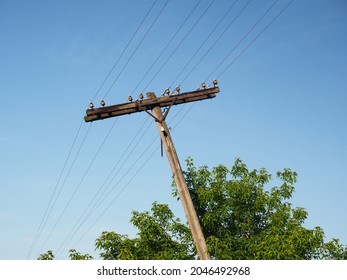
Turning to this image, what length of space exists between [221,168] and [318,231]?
4237mm

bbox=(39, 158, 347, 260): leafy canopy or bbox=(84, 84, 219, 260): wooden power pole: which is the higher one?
bbox=(84, 84, 219, 260): wooden power pole

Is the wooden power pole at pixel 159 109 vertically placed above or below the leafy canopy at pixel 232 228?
above

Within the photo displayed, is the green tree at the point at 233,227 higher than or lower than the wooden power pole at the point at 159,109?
lower

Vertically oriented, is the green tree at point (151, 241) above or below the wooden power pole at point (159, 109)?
below

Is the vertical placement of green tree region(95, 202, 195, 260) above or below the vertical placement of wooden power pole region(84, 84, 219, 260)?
below

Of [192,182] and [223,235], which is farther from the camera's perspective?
[192,182]

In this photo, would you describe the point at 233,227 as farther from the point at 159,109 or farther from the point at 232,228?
the point at 159,109

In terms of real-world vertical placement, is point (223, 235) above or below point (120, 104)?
below

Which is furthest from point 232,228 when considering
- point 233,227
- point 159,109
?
point 159,109
